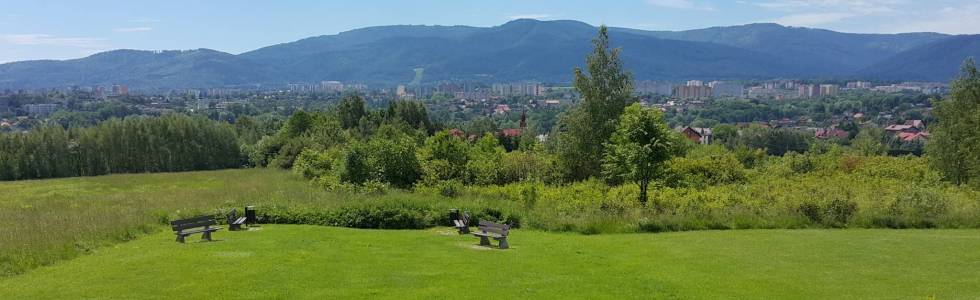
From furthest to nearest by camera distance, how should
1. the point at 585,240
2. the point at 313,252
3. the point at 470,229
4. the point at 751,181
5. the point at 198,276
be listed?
the point at 751,181 < the point at 470,229 < the point at 585,240 < the point at 313,252 < the point at 198,276

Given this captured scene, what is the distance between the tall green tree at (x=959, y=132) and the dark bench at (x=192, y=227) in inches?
1315

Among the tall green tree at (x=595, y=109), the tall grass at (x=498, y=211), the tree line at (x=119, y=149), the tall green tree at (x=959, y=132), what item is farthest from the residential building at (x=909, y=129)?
the tree line at (x=119, y=149)

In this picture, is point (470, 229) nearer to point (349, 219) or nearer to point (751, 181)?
point (349, 219)

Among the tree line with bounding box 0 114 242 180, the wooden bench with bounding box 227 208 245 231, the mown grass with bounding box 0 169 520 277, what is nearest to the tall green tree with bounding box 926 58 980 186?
the mown grass with bounding box 0 169 520 277

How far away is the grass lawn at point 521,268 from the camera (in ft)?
37.6

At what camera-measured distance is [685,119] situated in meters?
199

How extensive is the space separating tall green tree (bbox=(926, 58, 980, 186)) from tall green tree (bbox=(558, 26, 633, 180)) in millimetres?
16292

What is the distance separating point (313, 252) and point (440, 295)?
510cm

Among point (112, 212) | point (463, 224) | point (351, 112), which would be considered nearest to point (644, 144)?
point (463, 224)

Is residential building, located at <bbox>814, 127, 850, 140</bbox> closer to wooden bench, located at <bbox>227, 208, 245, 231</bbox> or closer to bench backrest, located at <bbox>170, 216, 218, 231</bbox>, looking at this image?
wooden bench, located at <bbox>227, 208, 245, 231</bbox>

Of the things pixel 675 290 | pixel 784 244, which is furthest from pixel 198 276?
pixel 784 244

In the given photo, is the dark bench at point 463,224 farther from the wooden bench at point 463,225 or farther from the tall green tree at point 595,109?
the tall green tree at point 595,109

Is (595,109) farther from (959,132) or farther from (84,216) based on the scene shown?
(84,216)

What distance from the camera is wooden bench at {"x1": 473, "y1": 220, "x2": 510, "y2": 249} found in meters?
16.3
